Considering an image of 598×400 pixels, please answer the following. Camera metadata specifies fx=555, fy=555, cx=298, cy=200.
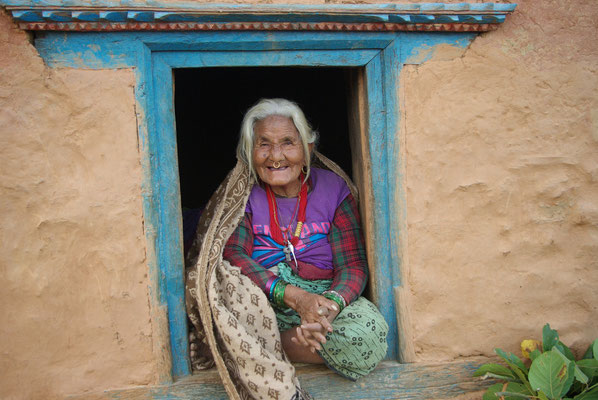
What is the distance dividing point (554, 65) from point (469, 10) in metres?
0.51

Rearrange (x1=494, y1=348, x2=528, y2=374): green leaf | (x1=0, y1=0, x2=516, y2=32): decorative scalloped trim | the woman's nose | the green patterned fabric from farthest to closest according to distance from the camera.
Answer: the woman's nose < (x1=494, y1=348, x2=528, y2=374): green leaf < the green patterned fabric < (x1=0, y1=0, x2=516, y2=32): decorative scalloped trim

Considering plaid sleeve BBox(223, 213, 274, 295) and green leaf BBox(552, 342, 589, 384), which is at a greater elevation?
plaid sleeve BBox(223, 213, 274, 295)

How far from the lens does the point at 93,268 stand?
2.47 m

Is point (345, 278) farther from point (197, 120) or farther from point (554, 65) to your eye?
point (197, 120)

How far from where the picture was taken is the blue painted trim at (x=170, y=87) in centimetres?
241

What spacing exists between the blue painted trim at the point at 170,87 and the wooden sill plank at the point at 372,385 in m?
0.11

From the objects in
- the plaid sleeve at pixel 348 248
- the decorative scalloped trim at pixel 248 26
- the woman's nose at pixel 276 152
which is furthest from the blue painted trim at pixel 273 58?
the plaid sleeve at pixel 348 248

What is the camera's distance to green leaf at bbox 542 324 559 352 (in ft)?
8.68

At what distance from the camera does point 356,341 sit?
2506 millimetres

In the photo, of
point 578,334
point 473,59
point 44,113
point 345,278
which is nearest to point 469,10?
point 473,59

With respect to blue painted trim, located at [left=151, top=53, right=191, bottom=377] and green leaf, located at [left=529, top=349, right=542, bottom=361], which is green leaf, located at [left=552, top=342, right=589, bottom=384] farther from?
blue painted trim, located at [left=151, top=53, right=191, bottom=377]

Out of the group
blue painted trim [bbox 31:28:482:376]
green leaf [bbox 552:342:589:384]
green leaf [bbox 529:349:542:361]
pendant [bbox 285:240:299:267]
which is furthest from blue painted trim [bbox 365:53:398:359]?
green leaf [bbox 552:342:589:384]

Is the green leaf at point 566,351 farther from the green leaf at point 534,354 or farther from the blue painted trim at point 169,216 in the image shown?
the blue painted trim at point 169,216

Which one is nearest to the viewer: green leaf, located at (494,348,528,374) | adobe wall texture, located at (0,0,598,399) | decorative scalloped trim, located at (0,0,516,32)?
decorative scalloped trim, located at (0,0,516,32)
